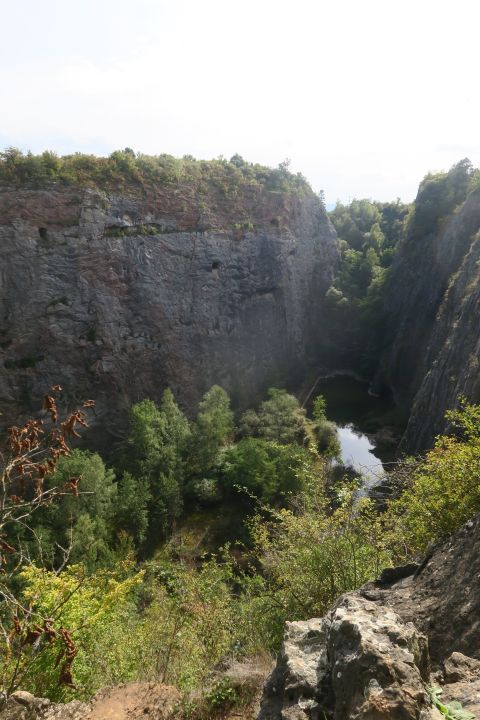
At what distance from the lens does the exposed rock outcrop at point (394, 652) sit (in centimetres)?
341

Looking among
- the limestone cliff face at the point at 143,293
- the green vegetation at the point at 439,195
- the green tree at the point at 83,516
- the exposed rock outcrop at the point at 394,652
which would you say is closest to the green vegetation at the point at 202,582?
the green tree at the point at 83,516


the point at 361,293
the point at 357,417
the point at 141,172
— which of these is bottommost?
the point at 357,417

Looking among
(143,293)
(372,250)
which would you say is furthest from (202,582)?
(372,250)

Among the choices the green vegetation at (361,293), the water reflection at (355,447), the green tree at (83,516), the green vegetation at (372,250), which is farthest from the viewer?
the green vegetation at (361,293)

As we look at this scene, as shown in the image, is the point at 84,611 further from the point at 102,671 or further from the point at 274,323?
the point at 274,323

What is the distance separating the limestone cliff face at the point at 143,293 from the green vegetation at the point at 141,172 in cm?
81

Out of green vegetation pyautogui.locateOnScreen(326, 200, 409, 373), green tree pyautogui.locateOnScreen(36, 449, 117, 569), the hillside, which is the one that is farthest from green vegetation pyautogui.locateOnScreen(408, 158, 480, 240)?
green tree pyautogui.locateOnScreen(36, 449, 117, 569)

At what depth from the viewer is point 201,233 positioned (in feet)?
111

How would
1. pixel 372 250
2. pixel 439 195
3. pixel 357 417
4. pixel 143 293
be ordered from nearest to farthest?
pixel 143 293 < pixel 357 417 < pixel 439 195 < pixel 372 250

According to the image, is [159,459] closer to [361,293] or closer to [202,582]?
[202,582]

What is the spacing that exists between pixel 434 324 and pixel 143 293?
2050 centimetres

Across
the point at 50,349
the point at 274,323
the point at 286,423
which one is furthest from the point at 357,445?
the point at 50,349

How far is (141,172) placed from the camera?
3191cm

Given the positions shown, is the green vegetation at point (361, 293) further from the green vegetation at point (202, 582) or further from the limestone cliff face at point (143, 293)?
the green vegetation at point (202, 582)
